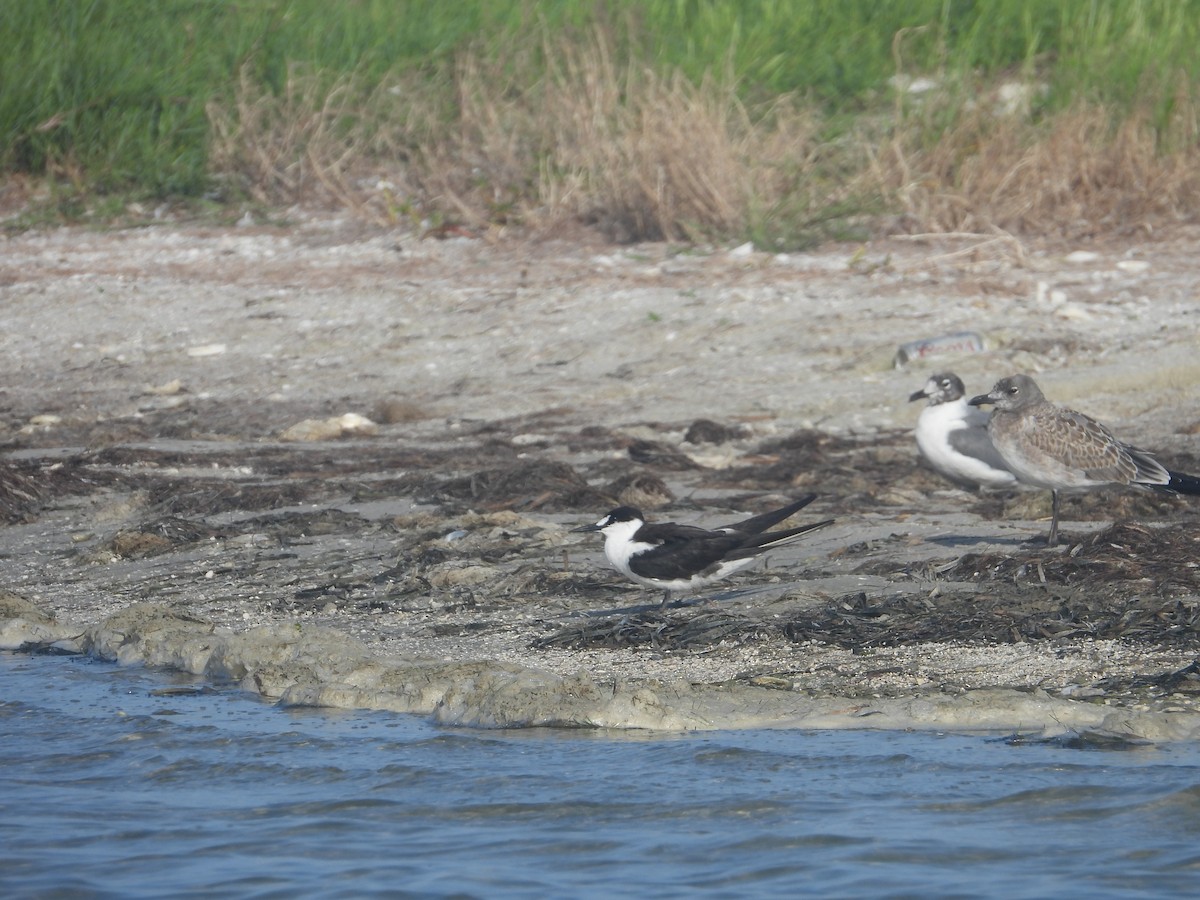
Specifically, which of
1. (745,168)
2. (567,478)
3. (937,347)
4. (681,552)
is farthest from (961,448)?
(745,168)

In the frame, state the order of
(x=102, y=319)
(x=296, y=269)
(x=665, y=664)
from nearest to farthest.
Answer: (x=665, y=664)
(x=102, y=319)
(x=296, y=269)

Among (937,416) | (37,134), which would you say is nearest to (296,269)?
(37,134)

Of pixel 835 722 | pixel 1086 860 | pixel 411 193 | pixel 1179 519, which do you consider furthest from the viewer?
pixel 411 193

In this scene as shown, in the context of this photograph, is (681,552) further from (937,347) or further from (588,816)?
(937,347)

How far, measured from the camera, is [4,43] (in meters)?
15.4

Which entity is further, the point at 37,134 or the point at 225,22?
the point at 225,22

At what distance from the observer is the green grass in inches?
606

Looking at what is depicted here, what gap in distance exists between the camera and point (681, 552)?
6.27m

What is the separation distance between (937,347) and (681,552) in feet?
15.9

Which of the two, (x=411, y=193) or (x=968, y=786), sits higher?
(x=968, y=786)

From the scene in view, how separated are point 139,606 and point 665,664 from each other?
218 centimetres

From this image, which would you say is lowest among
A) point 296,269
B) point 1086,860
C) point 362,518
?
point 296,269

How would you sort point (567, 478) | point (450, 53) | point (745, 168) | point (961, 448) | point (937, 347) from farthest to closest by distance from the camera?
point (450, 53) < point (745, 168) < point (937, 347) < point (567, 478) < point (961, 448)

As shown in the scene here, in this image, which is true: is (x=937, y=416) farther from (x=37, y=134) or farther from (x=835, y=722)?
(x=37, y=134)
